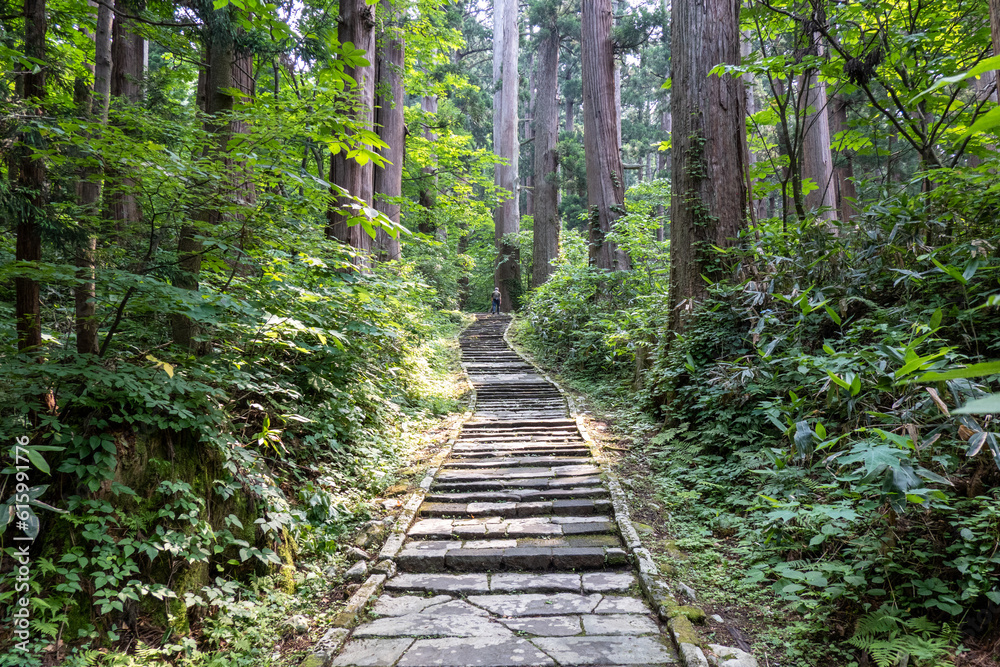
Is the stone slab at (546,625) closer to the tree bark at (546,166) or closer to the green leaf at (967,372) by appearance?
the green leaf at (967,372)

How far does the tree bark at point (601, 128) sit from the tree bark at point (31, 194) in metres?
11.1

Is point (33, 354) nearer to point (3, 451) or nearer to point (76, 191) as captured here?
point (3, 451)

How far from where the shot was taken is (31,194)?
3.00m

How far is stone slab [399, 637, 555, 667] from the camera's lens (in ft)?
10.6

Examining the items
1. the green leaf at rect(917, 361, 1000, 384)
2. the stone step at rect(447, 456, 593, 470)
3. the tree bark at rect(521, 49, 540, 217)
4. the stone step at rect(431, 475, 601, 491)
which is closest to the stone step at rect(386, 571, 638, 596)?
the stone step at rect(431, 475, 601, 491)

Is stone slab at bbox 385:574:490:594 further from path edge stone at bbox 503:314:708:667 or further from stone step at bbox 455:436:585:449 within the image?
stone step at bbox 455:436:585:449

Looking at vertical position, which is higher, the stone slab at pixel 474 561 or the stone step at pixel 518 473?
the stone step at pixel 518 473

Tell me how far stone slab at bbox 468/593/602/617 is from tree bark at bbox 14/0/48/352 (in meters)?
3.25

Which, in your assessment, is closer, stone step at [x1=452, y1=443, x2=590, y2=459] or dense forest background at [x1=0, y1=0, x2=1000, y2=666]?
dense forest background at [x1=0, y1=0, x2=1000, y2=666]

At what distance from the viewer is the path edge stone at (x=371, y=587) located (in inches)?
131

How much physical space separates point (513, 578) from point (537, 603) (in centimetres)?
43

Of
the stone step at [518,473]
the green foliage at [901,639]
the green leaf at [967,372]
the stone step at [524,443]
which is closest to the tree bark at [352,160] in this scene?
the stone step at [524,443]


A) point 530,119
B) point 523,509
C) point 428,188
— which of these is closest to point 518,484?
point 523,509

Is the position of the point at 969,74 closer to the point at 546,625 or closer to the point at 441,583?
the point at 546,625
